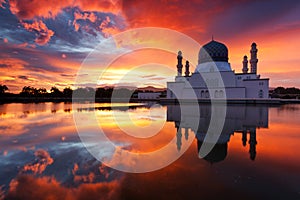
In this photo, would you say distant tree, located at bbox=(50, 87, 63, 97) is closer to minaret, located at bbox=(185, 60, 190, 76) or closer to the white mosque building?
the white mosque building

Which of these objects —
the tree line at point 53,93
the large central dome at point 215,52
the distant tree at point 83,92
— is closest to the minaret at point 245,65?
the large central dome at point 215,52

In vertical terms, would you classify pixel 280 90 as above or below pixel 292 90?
above

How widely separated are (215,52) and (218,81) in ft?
25.9

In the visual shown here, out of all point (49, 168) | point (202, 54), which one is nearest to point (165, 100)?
point (202, 54)

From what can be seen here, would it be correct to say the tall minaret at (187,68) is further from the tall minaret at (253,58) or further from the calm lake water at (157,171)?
the calm lake water at (157,171)

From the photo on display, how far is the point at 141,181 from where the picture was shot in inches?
169

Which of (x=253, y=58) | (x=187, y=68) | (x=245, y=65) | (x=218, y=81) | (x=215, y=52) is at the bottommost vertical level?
(x=218, y=81)

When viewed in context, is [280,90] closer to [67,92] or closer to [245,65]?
[245,65]

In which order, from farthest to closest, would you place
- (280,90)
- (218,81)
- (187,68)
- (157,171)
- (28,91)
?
(280,90) → (28,91) → (187,68) → (218,81) → (157,171)

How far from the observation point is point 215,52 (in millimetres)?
47469

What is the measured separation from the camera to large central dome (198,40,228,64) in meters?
47.5

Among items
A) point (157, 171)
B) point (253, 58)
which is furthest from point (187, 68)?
point (157, 171)

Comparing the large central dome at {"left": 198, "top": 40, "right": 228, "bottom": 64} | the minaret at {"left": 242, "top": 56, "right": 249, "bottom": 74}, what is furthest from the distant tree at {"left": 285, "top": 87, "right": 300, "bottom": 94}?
the large central dome at {"left": 198, "top": 40, "right": 228, "bottom": 64}

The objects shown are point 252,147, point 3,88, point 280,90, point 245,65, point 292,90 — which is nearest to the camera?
point 252,147
